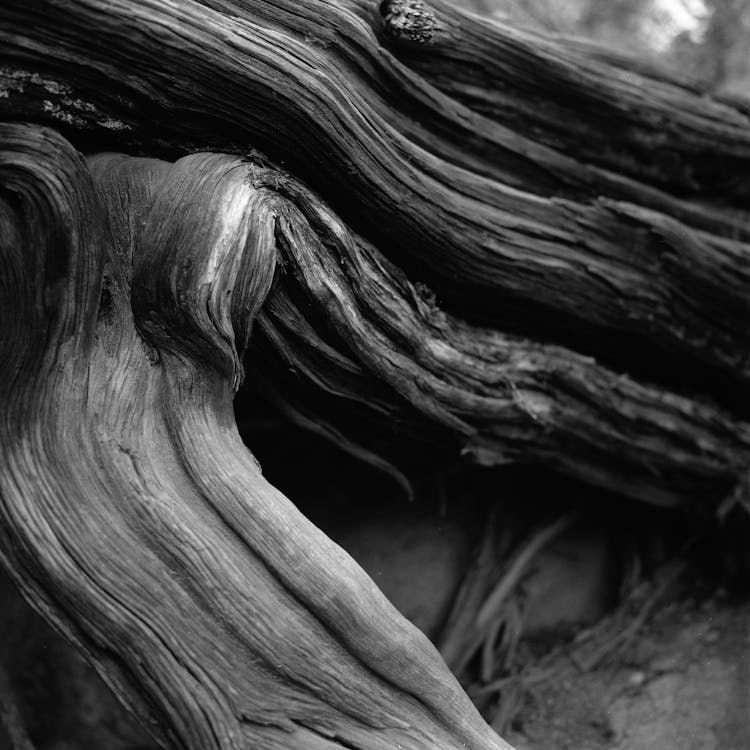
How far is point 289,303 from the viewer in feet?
5.82

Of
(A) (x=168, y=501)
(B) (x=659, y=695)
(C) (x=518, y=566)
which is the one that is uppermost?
(C) (x=518, y=566)

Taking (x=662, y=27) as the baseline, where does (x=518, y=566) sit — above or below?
below

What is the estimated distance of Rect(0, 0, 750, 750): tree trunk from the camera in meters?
1.40

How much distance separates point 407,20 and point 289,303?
2.48ft

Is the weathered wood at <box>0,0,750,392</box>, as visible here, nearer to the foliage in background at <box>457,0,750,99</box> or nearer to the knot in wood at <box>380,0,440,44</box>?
the knot in wood at <box>380,0,440,44</box>

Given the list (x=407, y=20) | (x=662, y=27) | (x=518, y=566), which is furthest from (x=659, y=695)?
(x=662, y=27)

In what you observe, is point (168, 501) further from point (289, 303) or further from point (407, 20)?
point (407, 20)

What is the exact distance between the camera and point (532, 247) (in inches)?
84.0

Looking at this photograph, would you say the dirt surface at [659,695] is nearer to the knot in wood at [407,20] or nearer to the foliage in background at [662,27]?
the knot in wood at [407,20]

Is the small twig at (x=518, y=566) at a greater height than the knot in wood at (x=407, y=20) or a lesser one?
lesser

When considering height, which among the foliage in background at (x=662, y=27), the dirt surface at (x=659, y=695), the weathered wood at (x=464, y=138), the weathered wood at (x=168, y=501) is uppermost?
the foliage in background at (x=662, y=27)

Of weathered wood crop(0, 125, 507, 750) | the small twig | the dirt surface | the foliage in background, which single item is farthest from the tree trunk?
the foliage in background

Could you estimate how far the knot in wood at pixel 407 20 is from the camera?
1.92 metres

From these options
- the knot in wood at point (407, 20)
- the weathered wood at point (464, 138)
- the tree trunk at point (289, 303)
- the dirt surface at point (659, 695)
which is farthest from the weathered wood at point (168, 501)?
the dirt surface at point (659, 695)
